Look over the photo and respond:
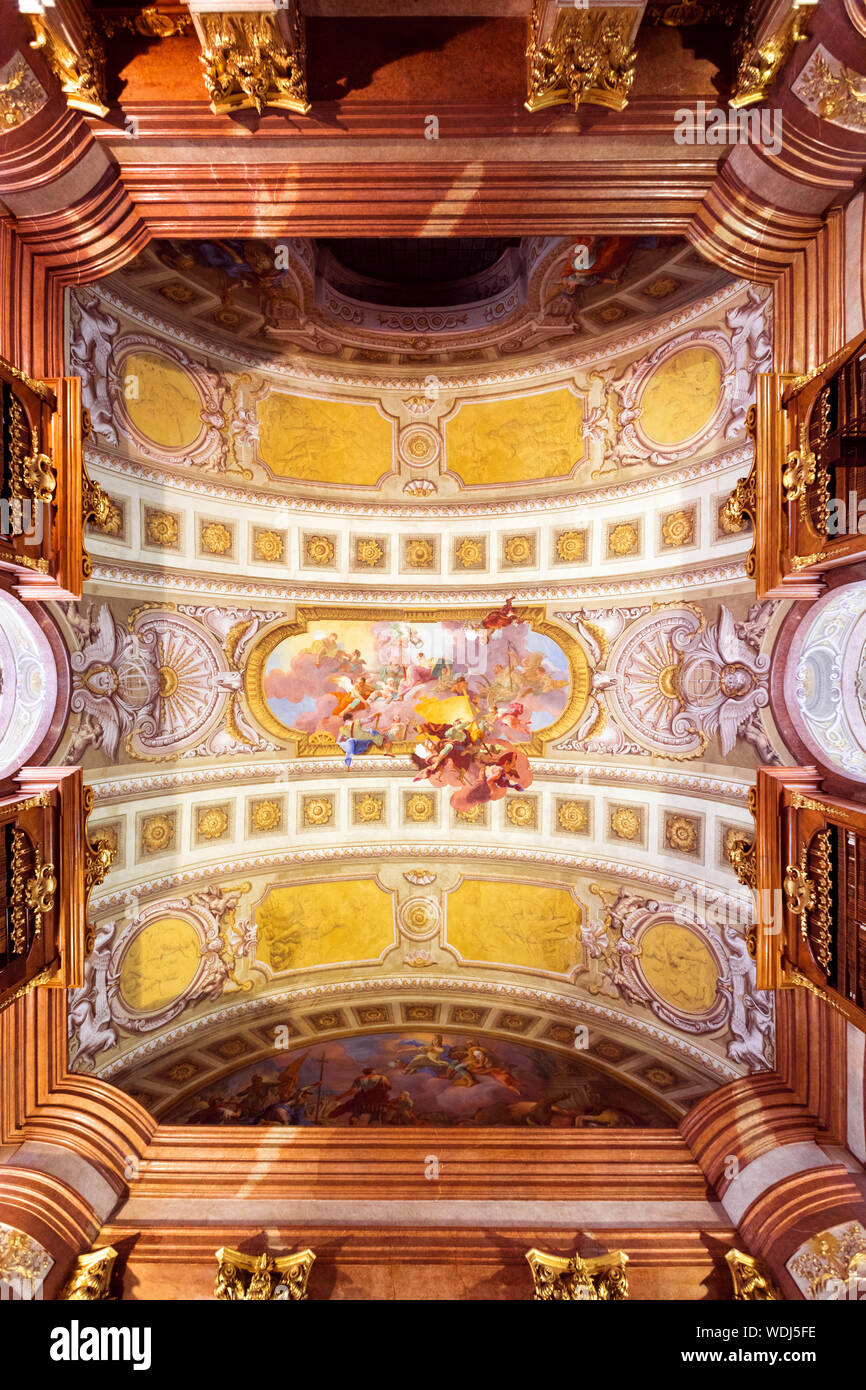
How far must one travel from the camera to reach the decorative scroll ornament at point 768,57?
451cm

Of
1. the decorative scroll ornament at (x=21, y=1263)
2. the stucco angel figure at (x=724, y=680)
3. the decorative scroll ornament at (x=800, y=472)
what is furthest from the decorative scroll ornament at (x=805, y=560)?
the decorative scroll ornament at (x=21, y=1263)

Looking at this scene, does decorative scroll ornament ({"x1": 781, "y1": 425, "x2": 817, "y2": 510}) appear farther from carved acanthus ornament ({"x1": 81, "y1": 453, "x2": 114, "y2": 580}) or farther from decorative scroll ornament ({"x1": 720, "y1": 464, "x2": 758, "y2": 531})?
carved acanthus ornament ({"x1": 81, "y1": 453, "x2": 114, "y2": 580})

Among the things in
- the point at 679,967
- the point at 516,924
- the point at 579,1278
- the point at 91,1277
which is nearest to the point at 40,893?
the point at 91,1277

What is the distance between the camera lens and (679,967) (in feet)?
27.0

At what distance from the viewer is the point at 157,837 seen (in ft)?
27.9

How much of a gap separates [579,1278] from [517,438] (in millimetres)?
9888

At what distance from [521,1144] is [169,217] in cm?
990

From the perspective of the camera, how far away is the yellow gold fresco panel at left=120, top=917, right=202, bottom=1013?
802cm

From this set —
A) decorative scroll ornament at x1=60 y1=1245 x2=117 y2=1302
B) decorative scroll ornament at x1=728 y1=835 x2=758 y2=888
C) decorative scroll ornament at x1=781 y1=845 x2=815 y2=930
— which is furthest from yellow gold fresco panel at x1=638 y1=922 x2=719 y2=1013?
decorative scroll ornament at x1=60 y1=1245 x2=117 y2=1302

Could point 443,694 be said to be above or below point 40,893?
above

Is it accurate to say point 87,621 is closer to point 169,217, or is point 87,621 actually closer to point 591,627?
point 169,217

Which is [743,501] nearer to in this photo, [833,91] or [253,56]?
[833,91]

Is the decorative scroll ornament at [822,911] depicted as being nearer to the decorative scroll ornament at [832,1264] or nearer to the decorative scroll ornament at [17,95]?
the decorative scroll ornament at [832,1264]

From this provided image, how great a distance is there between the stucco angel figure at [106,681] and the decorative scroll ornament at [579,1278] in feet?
22.9
